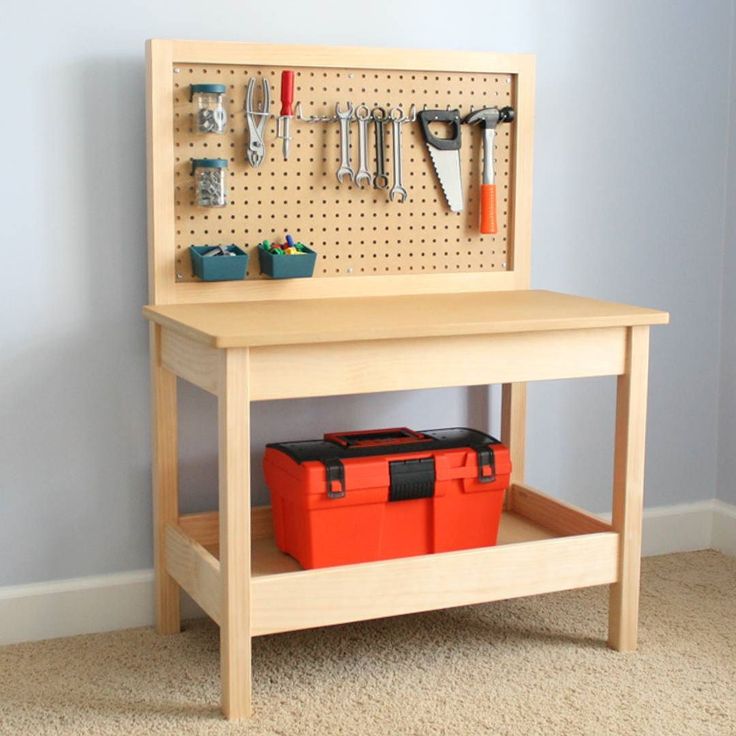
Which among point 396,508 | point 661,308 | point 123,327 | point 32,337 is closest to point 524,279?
point 661,308

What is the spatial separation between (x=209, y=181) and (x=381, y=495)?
74 centimetres

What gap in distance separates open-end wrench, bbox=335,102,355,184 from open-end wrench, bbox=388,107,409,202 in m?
0.10

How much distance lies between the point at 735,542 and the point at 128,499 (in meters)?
1.62

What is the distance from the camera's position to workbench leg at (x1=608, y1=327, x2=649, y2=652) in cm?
236

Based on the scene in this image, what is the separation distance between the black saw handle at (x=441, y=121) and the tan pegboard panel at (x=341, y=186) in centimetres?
2

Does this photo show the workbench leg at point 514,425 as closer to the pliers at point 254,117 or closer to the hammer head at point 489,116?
the hammer head at point 489,116

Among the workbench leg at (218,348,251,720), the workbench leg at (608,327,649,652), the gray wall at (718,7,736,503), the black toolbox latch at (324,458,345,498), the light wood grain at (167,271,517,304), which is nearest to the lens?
the workbench leg at (218,348,251,720)

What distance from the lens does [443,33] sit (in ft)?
8.83

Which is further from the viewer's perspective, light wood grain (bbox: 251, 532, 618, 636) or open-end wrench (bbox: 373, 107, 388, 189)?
open-end wrench (bbox: 373, 107, 388, 189)

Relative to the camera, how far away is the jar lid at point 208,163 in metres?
2.39

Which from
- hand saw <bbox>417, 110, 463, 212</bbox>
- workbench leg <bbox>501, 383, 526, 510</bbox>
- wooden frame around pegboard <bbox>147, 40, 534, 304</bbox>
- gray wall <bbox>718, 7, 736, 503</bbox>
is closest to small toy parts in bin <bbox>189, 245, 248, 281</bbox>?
wooden frame around pegboard <bbox>147, 40, 534, 304</bbox>

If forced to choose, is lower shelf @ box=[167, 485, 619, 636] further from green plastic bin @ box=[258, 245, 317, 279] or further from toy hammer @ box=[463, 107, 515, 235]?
toy hammer @ box=[463, 107, 515, 235]

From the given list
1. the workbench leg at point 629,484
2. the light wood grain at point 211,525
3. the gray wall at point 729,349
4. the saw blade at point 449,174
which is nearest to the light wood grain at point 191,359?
the light wood grain at point 211,525

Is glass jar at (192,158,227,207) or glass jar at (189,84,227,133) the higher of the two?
glass jar at (189,84,227,133)
